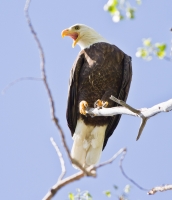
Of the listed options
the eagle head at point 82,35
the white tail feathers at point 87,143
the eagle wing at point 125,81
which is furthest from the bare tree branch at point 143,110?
the eagle head at point 82,35

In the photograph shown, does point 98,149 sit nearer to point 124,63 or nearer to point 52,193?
point 124,63

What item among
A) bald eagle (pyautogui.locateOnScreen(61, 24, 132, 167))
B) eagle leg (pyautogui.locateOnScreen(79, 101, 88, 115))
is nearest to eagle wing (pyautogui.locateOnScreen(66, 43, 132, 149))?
bald eagle (pyautogui.locateOnScreen(61, 24, 132, 167))

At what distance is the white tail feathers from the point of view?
676 cm

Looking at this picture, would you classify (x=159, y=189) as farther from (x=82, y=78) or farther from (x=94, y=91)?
(x=82, y=78)

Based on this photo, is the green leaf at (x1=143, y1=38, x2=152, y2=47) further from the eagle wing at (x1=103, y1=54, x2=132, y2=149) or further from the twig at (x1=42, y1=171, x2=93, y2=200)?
the eagle wing at (x1=103, y1=54, x2=132, y2=149)

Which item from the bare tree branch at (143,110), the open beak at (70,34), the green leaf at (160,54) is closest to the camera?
the green leaf at (160,54)

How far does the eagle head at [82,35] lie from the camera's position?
23.7 ft

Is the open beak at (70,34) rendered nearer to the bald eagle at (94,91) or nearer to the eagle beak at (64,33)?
the eagle beak at (64,33)

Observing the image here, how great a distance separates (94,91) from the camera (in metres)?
6.57

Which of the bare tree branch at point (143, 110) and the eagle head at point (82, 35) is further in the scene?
the eagle head at point (82, 35)

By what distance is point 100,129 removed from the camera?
683cm

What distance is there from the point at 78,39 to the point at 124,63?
0.95m

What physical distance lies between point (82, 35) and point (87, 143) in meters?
1.62

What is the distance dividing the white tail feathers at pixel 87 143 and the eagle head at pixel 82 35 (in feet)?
3.85
